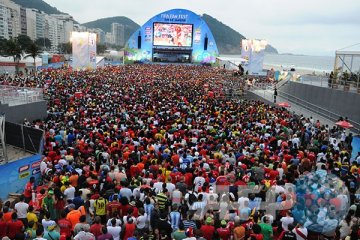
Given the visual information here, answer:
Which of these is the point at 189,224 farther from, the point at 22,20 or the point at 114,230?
the point at 22,20

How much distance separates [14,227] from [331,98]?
1799 cm

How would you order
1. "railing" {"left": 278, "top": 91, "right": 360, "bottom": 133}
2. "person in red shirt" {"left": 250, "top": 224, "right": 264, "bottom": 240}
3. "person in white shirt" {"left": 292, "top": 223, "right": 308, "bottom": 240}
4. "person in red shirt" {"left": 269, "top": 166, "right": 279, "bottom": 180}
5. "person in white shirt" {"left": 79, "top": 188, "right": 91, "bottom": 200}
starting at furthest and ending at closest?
"railing" {"left": 278, "top": 91, "right": 360, "bottom": 133}, "person in red shirt" {"left": 269, "top": 166, "right": 279, "bottom": 180}, "person in white shirt" {"left": 79, "top": 188, "right": 91, "bottom": 200}, "person in white shirt" {"left": 292, "top": 223, "right": 308, "bottom": 240}, "person in red shirt" {"left": 250, "top": 224, "right": 264, "bottom": 240}

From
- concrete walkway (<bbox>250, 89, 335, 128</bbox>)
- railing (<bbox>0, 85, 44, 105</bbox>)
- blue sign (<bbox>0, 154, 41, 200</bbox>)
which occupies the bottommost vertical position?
blue sign (<bbox>0, 154, 41, 200</bbox>)

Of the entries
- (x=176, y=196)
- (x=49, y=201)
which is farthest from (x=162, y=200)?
(x=49, y=201)

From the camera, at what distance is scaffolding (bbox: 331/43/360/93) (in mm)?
18587

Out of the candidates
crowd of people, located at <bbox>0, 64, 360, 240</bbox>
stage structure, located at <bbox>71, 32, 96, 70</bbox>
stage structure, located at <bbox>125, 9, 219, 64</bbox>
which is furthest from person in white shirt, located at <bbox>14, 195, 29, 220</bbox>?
stage structure, located at <bbox>125, 9, 219, 64</bbox>

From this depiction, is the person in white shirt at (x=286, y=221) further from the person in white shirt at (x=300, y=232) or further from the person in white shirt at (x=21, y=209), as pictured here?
the person in white shirt at (x=21, y=209)

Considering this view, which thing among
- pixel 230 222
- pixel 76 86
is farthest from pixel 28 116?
pixel 230 222

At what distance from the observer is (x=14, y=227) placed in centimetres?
647

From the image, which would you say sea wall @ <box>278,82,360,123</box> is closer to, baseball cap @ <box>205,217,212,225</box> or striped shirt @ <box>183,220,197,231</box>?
baseball cap @ <box>205,217,212,225</box>

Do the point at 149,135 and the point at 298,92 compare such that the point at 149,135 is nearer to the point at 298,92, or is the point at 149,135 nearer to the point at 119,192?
the point at 119,192

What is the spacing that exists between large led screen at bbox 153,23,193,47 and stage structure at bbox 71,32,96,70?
2912 centimetres

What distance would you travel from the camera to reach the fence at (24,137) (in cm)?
1282

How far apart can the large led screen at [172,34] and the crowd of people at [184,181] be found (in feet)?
166
